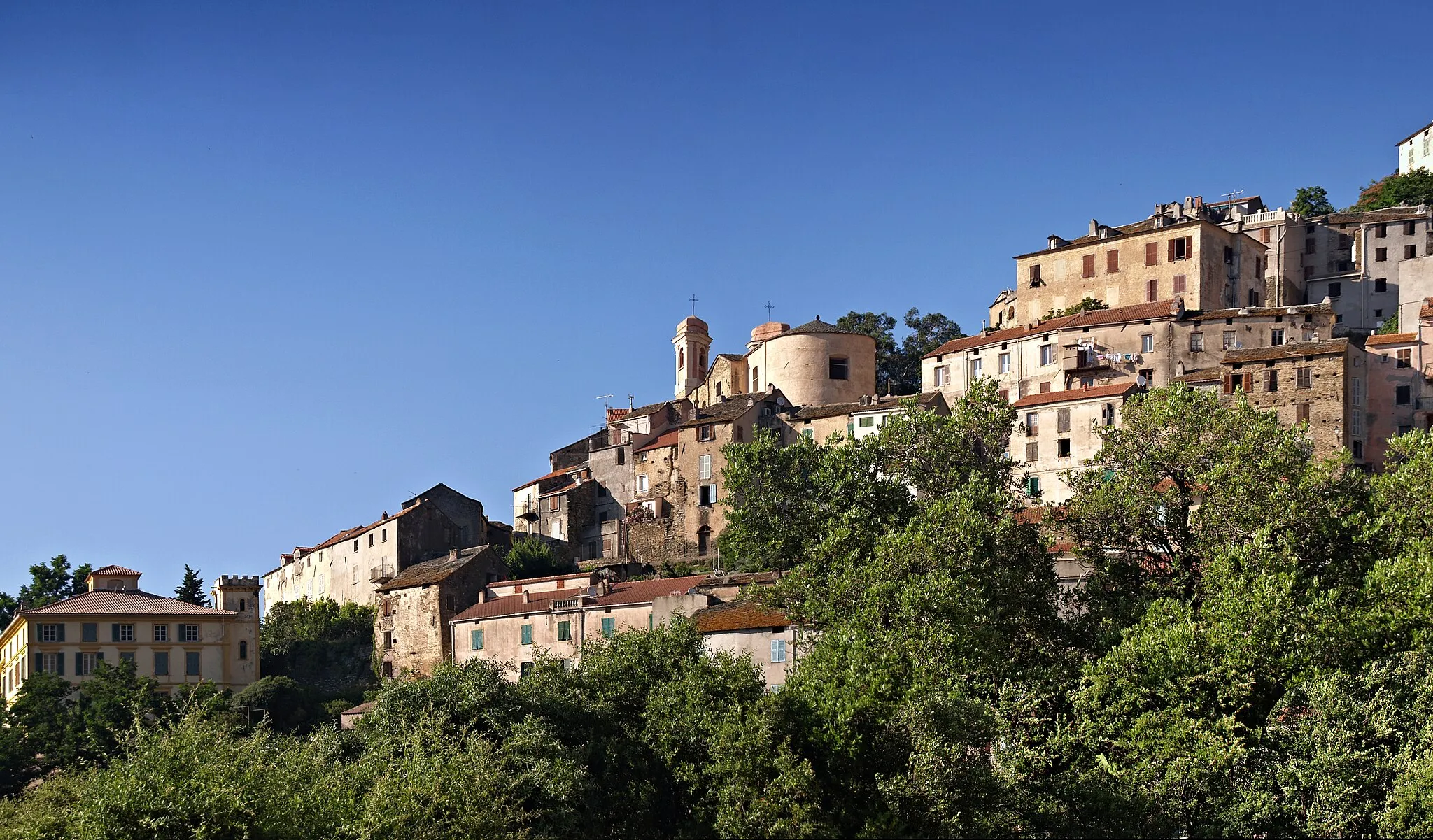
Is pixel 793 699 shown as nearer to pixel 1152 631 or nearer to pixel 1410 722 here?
pixel 1152 631

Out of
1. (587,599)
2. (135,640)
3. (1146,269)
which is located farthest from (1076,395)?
(135,640)

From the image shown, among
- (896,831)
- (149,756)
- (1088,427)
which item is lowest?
(896,831)

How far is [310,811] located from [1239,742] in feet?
68.5

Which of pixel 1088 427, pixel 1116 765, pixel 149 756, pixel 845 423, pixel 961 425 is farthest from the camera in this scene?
pixel 845 423

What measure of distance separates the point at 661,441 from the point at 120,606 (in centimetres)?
2702

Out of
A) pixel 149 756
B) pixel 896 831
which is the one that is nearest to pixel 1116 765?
pixel 896 831

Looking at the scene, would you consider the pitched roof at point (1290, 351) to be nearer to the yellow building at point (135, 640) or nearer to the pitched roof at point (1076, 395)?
the pitched roof at point (1076, 395)

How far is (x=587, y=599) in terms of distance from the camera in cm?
5972

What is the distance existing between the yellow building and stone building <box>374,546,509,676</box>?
668 centimetres

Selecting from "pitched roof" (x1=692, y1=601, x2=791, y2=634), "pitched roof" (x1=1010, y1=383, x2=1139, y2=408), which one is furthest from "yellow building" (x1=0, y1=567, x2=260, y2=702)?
"pitched roof" (x1=1010, y1=383, x2=1139, y2=408)

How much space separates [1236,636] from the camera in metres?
36.1

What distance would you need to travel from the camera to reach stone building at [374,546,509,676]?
6794cm

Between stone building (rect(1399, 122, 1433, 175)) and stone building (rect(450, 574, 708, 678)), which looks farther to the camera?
stone building (rect(1399, 122, 1433, 175))

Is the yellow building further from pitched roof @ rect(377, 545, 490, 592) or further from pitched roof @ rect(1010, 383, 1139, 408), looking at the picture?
pitched roof @ rect(1010, 383, 1139, 408)
